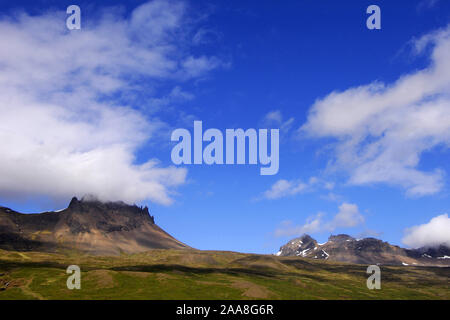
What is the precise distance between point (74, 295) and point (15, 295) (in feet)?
88.0
